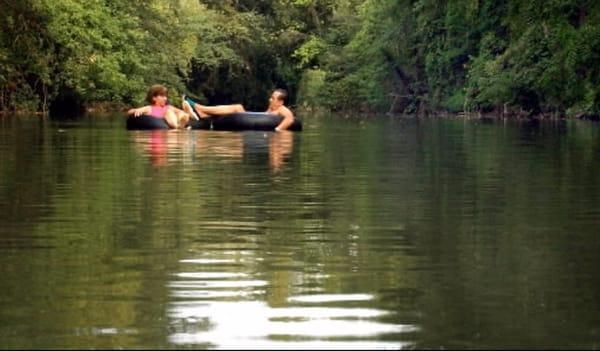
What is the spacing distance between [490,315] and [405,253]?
278cm

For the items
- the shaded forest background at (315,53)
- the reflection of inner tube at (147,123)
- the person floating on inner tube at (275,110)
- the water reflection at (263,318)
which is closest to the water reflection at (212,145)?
the person floating on inner tube at (275,110)

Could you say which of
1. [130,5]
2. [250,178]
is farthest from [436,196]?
[130,5]

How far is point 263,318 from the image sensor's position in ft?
26.3

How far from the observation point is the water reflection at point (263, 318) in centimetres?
738

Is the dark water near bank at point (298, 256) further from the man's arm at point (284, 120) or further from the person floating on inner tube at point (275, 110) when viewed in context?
the person floating on inner tube at point (275, 110)

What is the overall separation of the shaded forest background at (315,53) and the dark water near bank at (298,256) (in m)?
35.1

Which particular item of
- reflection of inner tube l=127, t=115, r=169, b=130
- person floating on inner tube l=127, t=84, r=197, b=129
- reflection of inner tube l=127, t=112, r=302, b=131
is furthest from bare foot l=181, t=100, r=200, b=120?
reflection of inner tube l=127, t=115, r=169, b=130

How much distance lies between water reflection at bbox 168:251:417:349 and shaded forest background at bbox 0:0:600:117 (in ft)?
148

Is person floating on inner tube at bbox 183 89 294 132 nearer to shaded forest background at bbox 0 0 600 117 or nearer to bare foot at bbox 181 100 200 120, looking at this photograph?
bare foot at bbox 181 100 200 120

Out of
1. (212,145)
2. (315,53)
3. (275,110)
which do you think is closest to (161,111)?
(275,110)

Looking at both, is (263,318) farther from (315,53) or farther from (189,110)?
(315,53)

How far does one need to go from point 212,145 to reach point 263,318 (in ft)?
72.7

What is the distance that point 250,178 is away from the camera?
19.5m

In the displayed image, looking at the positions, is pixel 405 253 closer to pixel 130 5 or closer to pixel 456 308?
pixel 456 308
